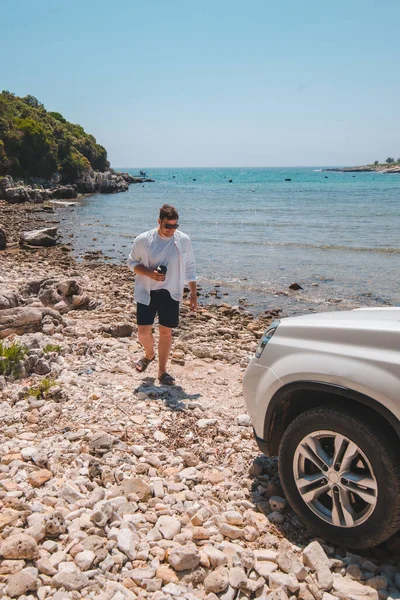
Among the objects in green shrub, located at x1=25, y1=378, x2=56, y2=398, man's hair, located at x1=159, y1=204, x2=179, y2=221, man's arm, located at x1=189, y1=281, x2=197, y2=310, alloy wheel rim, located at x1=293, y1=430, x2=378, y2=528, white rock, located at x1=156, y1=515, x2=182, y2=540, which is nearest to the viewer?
alloy wheel rim, located at x1=293, y1=430, x2=378, y2=528

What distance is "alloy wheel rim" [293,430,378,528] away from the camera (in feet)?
9.08

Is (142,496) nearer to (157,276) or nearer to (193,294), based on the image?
(157,276)

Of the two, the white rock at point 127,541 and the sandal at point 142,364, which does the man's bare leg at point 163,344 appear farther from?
the white rock at point 127,541

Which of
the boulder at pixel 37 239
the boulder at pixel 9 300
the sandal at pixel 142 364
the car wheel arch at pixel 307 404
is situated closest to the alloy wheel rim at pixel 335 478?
the car wheel arch at pixel 307 404

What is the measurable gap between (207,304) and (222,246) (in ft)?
32.7

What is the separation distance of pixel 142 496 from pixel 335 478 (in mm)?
1369

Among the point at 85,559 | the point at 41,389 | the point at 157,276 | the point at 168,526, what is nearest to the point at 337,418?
the point at 168,526

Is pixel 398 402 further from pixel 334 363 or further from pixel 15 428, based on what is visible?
pixel 15 428

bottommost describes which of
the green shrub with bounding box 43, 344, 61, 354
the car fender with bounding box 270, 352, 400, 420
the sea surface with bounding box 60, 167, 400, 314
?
the sea surface with bounding box 60, 167, 400, 314

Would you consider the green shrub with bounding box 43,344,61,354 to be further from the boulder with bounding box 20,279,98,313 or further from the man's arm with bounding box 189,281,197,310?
the boulder with bounding box 20,279,98,313

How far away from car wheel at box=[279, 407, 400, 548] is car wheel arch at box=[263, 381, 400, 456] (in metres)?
0.10

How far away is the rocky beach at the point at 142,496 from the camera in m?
2.63

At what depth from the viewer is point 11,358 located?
5520 millimetres

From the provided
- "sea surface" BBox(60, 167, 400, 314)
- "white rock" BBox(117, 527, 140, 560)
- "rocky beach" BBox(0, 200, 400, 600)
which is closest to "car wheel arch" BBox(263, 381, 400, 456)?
"rocky beach" BBox(0, 200, 400, 600)
